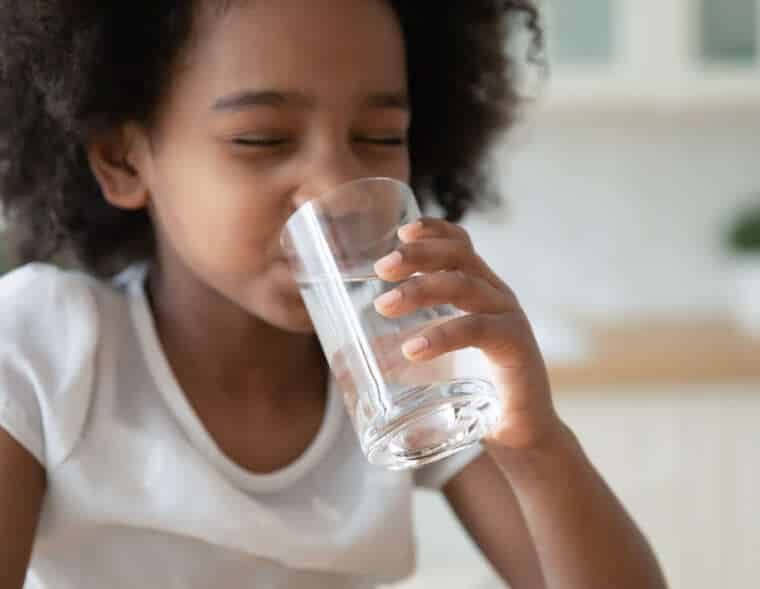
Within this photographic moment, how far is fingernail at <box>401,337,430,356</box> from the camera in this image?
2.23ft

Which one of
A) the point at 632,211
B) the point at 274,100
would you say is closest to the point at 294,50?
the point at 274,100

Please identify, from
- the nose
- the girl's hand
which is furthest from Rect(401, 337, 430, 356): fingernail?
the nose

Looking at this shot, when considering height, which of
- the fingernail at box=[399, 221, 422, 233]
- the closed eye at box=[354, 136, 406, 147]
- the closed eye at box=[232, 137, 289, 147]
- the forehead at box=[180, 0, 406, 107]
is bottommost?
the fingernail at box=[399, 221, 422, 233]

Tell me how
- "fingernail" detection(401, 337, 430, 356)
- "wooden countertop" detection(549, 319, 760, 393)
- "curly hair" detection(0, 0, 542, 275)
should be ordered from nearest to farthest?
"fingernail" detection(401, 337, 430, 356) → "curly hair" detection(0, 0, 542, 275) → "wooden countertop" detection(549, 319, 760, 393)

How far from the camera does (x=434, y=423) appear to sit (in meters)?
0.73

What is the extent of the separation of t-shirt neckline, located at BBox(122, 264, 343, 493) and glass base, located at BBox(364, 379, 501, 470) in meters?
0.24

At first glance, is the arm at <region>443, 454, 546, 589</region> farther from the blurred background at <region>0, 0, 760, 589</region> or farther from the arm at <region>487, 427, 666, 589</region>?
the blurred background at <region>0, 0, 760, 589</region>

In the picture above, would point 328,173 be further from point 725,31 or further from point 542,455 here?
point 725,31

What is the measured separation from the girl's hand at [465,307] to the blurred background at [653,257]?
33.9 inches

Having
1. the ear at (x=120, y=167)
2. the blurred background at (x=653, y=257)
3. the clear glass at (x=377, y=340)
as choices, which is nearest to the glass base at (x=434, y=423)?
the clear glass at (x=377, y=340)

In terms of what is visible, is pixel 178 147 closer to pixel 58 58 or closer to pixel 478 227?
pixel 58 58

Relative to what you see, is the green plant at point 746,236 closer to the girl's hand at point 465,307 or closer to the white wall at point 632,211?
the white wall at point 632,211

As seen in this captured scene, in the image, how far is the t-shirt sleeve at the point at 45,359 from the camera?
2.82ft

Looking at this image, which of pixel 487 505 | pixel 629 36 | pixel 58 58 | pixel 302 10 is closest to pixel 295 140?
pixel 302 10
